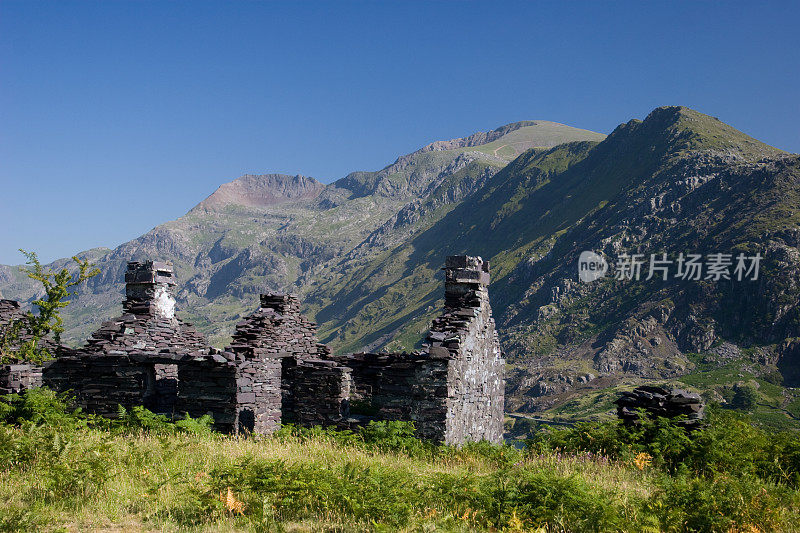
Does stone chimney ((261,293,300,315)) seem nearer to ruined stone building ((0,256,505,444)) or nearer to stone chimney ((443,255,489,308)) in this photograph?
A: ruined stone building ((0,256,505,444))

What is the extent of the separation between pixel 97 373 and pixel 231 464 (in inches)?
370

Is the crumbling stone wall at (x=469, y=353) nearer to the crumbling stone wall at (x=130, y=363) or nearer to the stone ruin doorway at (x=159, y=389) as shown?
the crumbling stone wall at (x=130, y=363)

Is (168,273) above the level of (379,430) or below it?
above

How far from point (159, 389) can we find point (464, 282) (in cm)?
1008

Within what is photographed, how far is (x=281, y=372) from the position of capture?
1925cm

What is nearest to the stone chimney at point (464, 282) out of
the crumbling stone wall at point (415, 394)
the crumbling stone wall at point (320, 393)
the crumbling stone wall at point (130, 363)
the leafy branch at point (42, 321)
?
the crumbling stone wall at point (415, 394)

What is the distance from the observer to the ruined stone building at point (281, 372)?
17406mm

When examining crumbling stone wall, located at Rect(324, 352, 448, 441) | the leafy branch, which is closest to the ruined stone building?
crumbling stone wall, located at Rect(324, 352, 448, 441)

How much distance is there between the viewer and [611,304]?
197000 millimetres

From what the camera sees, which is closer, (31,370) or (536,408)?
(31,370)

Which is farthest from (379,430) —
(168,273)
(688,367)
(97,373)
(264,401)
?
(688,367)

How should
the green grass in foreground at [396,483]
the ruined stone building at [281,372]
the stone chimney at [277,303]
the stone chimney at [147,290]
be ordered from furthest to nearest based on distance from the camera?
the stone chimney at [147,290] < the stone chimney at [277,303] < the ruined stone building at [281,372] < the green grass in foreground at [396,483]

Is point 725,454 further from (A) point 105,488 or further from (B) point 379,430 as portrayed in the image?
(A) point 105,488

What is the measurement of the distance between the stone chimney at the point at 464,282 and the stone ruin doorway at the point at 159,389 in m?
9.08
